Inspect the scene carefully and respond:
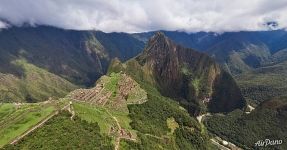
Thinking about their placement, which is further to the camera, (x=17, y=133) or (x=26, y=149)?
(x=17, y=133)

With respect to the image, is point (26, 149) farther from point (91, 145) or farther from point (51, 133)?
point (91, 145)

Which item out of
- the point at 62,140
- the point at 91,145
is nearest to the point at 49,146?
the point at 62,140

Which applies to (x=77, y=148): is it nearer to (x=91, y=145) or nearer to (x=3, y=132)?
(x=91, y=145)

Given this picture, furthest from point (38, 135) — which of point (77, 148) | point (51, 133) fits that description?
point (77, 148)

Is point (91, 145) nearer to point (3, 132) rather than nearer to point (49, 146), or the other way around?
point (49, 146)

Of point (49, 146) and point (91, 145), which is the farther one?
point (91, 145)

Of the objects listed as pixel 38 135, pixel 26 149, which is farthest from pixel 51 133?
pixel 26 149

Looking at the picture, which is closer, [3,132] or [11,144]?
[11,144]
